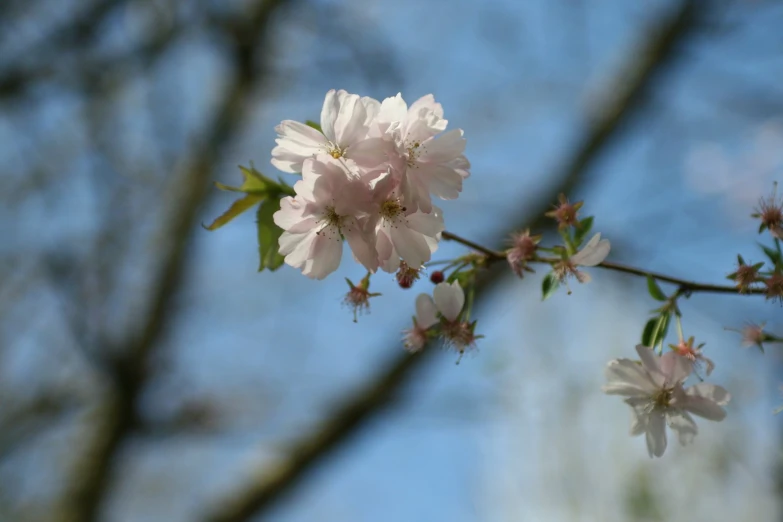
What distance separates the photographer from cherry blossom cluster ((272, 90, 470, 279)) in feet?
2.44

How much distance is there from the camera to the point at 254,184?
0.89 metres

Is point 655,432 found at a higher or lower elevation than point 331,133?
lower

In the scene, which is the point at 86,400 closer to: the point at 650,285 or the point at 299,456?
the point at 299,456

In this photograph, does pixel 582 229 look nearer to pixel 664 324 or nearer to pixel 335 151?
pixel 664 324

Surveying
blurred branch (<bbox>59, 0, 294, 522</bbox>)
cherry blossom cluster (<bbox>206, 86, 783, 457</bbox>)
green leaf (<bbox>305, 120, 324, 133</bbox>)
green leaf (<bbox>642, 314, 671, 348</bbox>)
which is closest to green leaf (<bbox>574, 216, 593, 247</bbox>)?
cherry blossom cluster (<bbox>206, 86, 783, 457</bbox>)

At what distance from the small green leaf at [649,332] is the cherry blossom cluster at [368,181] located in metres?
0.32

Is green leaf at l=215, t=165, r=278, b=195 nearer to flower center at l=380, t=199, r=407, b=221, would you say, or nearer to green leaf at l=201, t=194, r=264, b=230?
green leaf at l=201, t=194, r=264, b=230

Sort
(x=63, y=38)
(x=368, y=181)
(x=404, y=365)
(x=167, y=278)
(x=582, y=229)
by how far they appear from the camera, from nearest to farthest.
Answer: (x=368, y=181) → (x=582, y=229) → (x=63, y=38) → (x=404, y=365) → (x=167, y=278)

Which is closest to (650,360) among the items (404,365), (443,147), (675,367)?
(675,367)

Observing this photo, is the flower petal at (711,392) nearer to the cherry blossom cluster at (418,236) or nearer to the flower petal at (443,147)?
the cherry blossom cluster at (418,236)

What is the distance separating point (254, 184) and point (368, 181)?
21cm

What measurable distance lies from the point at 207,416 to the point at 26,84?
2021 millimetres

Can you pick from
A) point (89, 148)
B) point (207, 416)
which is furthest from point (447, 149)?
point (207, 416)

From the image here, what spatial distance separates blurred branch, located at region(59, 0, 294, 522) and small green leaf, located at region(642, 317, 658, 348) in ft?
10.7
